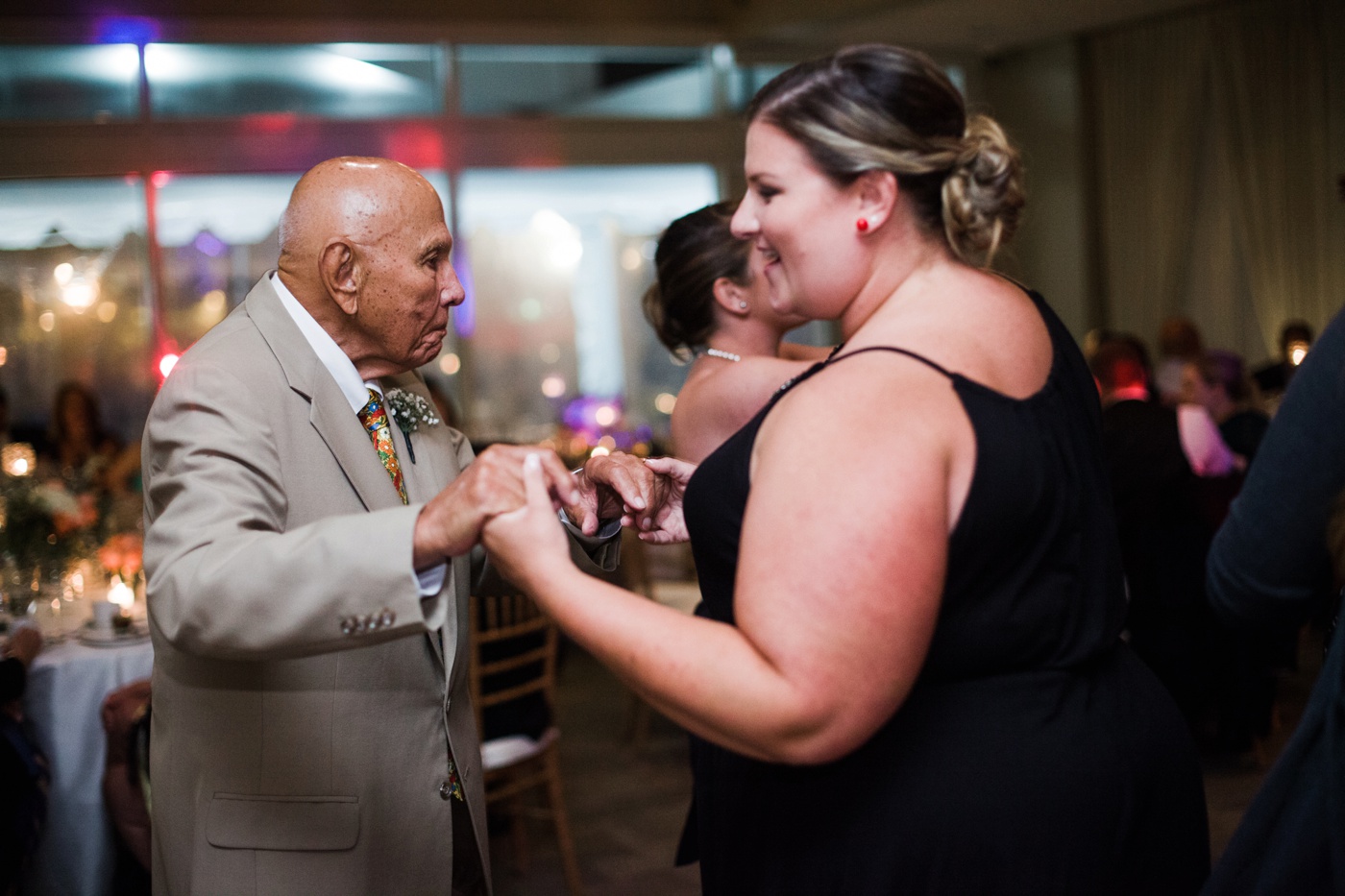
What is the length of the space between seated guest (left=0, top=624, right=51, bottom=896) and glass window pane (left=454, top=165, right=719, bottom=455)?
578 cm

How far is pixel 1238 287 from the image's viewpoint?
29.0ft

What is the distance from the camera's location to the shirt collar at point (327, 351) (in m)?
1.72

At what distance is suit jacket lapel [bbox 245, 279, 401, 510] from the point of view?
64.2 inches

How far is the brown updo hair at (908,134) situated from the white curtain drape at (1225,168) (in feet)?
25.8

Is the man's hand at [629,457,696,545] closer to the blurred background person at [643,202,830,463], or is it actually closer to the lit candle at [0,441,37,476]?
the blurred background person at [643,202,830,463]

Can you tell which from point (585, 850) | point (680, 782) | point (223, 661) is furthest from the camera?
point (680, 782)

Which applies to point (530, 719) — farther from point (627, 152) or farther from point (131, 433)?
point (627, 152)

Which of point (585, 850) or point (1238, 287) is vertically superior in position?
point (1238, 287)

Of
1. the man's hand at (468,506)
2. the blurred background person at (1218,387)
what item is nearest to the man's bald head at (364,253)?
the man's hand at (468,506)

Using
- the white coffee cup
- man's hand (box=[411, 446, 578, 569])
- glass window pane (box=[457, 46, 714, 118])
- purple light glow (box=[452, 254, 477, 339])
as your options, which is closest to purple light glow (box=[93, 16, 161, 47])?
glass window pane (box=[457, 46, 714, 118])

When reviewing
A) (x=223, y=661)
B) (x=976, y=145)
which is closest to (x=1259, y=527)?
(x=976, y=145)

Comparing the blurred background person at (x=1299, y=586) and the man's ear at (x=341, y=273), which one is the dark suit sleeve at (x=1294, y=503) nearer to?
the blurred background person at (x=1299, y=586)

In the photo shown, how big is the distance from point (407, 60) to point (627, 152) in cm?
179

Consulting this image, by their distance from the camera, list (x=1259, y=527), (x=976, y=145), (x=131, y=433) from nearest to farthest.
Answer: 1. (x=1259, y=527)
2. (x=976, y=145)
3. (x=131, y=433)
